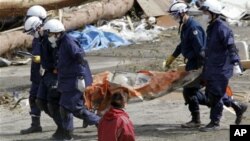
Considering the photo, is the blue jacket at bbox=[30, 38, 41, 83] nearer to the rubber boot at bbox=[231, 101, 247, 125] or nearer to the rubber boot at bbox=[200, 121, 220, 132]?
the rubber boot at bbox=[200, 121, 220, 132]

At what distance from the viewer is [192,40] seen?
956cm

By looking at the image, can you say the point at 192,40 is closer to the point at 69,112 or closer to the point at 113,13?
the point at 69,112

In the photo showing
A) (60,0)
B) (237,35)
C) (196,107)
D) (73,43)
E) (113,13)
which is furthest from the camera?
(113,13)

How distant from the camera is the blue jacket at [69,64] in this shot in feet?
29.7

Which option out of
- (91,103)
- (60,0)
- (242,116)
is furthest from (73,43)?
(60,0)

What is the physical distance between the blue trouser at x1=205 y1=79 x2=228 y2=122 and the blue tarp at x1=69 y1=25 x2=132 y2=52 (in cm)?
920

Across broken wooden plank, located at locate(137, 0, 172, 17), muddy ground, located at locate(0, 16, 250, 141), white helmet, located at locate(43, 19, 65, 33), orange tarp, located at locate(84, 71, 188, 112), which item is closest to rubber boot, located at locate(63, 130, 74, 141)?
muddy ground, located at locate(0, 16, 250, 141)

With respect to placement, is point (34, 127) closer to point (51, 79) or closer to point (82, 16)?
point (51, 79)

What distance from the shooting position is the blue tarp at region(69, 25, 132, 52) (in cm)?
1859

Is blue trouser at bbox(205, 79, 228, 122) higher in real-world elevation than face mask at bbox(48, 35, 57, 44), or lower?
lower

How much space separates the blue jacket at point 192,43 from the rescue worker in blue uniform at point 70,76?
1394mm

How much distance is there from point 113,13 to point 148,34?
189 centimetres

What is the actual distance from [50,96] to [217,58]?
7.36 ft

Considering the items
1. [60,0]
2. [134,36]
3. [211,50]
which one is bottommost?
[134,36]
